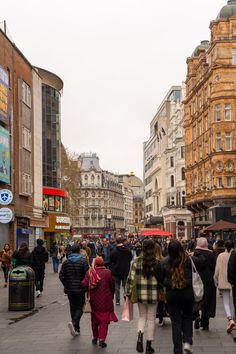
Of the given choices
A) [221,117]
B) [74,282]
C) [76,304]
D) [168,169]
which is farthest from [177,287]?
[168,169]

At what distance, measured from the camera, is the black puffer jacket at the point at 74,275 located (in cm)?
1182

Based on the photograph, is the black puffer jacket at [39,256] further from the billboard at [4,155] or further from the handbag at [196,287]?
the billboard at [4,155]

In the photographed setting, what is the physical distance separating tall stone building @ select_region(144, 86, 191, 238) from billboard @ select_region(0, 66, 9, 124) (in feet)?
147

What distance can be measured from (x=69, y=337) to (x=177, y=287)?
3.69 m

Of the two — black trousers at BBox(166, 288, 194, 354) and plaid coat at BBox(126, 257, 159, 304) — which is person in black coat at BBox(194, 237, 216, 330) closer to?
plaid coat at BBox(126, 257, 159, 304)

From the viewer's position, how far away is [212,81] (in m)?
55.0

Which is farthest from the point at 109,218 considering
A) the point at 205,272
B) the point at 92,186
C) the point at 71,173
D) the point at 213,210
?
the point at 205,272

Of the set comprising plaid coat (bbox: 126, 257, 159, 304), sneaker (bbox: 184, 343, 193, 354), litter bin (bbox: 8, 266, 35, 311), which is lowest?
sneaker (bbox: 184, 343, 193, 354)

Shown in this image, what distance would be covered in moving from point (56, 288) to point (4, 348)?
13.3m

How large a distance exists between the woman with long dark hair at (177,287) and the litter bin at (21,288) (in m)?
7.55

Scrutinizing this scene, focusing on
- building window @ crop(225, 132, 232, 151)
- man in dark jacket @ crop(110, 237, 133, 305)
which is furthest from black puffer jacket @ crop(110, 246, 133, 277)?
building window @ crop(225, 132, 232, 151)

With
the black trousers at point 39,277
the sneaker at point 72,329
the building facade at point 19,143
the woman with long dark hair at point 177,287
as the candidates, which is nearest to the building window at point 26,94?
the building facade at point 19,143

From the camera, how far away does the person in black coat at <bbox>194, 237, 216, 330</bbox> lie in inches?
478

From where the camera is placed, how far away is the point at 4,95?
3556 cm
